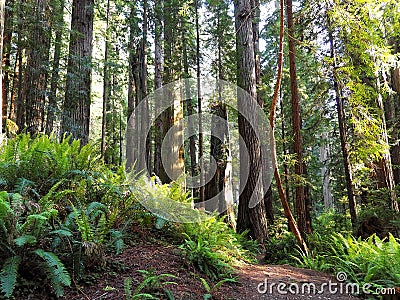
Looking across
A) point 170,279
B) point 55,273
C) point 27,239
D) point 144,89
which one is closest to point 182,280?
point 170,279

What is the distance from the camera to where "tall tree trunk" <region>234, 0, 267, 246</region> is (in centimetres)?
869

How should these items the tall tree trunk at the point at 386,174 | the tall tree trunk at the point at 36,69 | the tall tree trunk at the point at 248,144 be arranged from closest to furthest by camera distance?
the tall tree trunk at the point at 36,69
the tall tree trunk at the point at 386,174
the tall tree trunk at the point at 248,144

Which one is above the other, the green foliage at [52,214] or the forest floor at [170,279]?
the green foliage at [52,214]

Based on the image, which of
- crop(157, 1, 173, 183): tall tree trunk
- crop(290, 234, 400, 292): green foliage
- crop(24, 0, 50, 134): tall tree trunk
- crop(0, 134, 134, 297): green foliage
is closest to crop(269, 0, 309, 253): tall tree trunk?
crop(290, 234, 400, 292): green foliage

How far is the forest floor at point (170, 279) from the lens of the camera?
306 cm

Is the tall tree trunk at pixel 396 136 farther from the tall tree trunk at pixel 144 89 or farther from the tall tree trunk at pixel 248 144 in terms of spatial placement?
the tall tree trunk at pixel 144 89

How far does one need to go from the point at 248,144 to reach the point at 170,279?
584 centimetres

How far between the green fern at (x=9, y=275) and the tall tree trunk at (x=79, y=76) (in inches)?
Result: 208

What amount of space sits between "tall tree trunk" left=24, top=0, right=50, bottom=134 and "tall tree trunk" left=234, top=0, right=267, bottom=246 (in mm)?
5621

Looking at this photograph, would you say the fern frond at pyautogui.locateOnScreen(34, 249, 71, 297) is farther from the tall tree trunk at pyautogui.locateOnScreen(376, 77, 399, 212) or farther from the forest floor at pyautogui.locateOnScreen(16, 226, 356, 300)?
the tall tree trunk at pyautogui.locateOnScreen(376, 77, 399, 212)

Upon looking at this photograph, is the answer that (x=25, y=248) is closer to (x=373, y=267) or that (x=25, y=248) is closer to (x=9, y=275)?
(x=9, y=275)

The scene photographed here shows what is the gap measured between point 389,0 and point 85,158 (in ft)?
28.7

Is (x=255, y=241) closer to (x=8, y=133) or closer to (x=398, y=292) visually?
(x=398, y=292)

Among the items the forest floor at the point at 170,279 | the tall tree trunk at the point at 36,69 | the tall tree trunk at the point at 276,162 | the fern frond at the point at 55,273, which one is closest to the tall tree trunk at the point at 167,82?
the tall tree trunk at the point at 36,69
